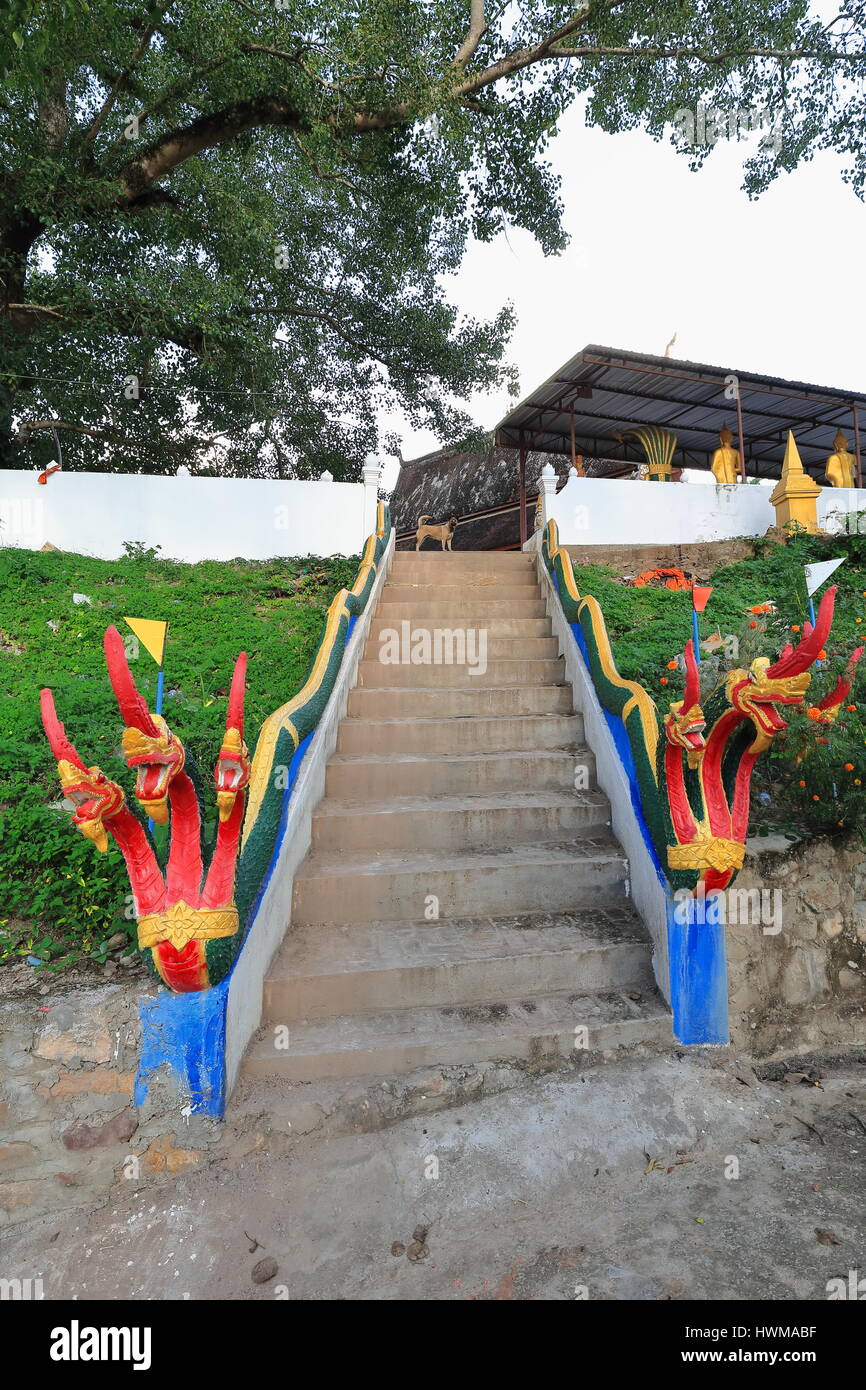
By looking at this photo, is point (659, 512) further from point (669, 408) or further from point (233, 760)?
point (233, 760)

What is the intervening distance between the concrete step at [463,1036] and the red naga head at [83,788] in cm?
137

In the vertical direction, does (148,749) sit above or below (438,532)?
below

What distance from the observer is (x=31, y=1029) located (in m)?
2.64

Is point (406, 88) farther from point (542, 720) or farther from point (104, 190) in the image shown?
point (542, 720)

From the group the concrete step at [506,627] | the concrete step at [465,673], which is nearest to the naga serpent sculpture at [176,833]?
the concrete step at [465,673]

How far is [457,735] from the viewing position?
16.3 ft

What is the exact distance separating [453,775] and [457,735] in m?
0.46

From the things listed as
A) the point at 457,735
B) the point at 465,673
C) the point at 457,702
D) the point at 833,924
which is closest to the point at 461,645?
the point at 465,673

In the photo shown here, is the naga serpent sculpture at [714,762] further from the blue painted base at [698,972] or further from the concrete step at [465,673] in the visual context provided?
the concrete step at [465,673]

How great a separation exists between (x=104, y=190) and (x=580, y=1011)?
1005cm

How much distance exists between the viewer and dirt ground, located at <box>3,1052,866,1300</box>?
2.13m

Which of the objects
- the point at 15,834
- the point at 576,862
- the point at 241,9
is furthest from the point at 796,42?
the point at 15,834

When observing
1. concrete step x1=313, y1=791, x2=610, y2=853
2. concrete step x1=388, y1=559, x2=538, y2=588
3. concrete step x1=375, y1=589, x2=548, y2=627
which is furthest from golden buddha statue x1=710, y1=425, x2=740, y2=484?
concrete step x1=313, y1=791, x2=610, y2=853

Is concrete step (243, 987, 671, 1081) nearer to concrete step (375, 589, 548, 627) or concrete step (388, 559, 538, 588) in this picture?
concrete step (375, 589, 548, 627)
